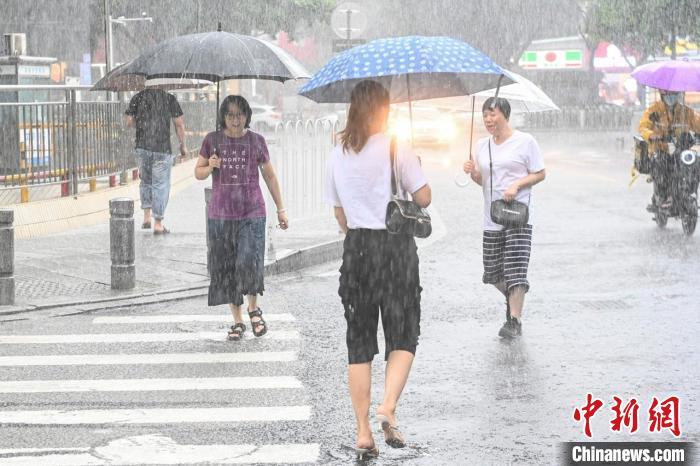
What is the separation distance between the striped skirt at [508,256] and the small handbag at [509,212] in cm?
14

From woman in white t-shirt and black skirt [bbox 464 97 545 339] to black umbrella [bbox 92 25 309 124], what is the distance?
1705 mm

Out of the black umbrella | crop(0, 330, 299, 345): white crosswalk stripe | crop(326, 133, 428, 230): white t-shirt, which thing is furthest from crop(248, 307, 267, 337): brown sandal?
crop(326, 133, 428, 230): white t-shirt

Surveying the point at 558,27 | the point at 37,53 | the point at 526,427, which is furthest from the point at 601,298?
the point at 558,27

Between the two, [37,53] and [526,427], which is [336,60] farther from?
[37,53]

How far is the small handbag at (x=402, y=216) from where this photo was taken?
6340mm

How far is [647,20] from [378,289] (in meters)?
37.6

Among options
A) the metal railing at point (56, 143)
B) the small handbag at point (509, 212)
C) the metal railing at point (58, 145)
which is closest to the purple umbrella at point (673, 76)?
the small handbag at point (509, 212)

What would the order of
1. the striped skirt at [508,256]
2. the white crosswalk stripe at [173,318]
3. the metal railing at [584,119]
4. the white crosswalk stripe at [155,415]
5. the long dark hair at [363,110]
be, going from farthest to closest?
the metal railing at [584,119] < the white crosswalk stripe at [173,318] < the striped skirt at [508,256] < the white crosswalk stripe at [155,415] < the long dark hair at [363,110]

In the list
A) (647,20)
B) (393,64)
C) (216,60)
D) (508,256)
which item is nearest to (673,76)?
(508,256)

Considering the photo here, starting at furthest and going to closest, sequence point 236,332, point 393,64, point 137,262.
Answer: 1. point 137,262
2. point 236,332
3. point 393,64

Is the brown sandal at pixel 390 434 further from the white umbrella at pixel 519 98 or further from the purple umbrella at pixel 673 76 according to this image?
the purple umbrella at pixel 673 76

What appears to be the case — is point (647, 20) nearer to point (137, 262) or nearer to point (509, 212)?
point (137, 262)

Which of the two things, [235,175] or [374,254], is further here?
[235,175]

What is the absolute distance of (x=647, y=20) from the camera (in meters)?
42.1
